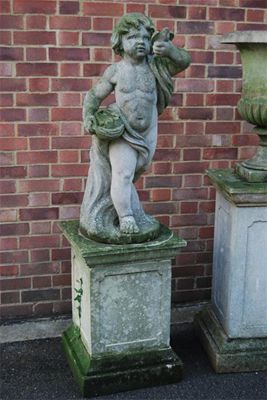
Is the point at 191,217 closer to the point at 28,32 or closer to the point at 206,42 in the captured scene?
the point at 206,42

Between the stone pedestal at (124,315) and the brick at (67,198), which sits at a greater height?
the brick at (67,198)

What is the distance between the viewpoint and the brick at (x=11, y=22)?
3.80 m

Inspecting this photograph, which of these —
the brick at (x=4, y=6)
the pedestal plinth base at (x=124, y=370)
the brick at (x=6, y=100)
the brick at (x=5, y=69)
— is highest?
the brick at (x=4, y=6)

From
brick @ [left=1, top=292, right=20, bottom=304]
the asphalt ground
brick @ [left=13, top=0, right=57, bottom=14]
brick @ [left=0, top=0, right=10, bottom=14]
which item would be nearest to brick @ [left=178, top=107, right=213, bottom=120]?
brick @ [left=13, top=0, right=57, bottom=14]

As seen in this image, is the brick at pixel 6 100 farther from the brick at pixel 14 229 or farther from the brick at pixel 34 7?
the brick at pixel 14 229

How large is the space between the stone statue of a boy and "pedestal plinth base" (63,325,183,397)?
719 millimetres

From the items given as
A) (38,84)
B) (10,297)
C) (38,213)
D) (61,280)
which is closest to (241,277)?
(61,280)

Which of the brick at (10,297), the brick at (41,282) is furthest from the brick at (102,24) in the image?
the brick at (10,297)

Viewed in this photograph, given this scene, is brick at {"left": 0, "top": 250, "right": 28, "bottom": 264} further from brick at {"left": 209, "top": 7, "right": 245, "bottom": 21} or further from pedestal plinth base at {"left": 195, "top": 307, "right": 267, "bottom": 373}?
brick at {"left": 209, "top": 7, "right": 245, "bottom": 21}

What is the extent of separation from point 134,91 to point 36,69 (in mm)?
1067

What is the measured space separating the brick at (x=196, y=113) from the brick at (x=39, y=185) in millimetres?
1017

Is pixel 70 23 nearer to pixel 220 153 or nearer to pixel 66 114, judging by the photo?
pixel 66 114

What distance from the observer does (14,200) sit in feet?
13.4

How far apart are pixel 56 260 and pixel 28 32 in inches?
62.8
